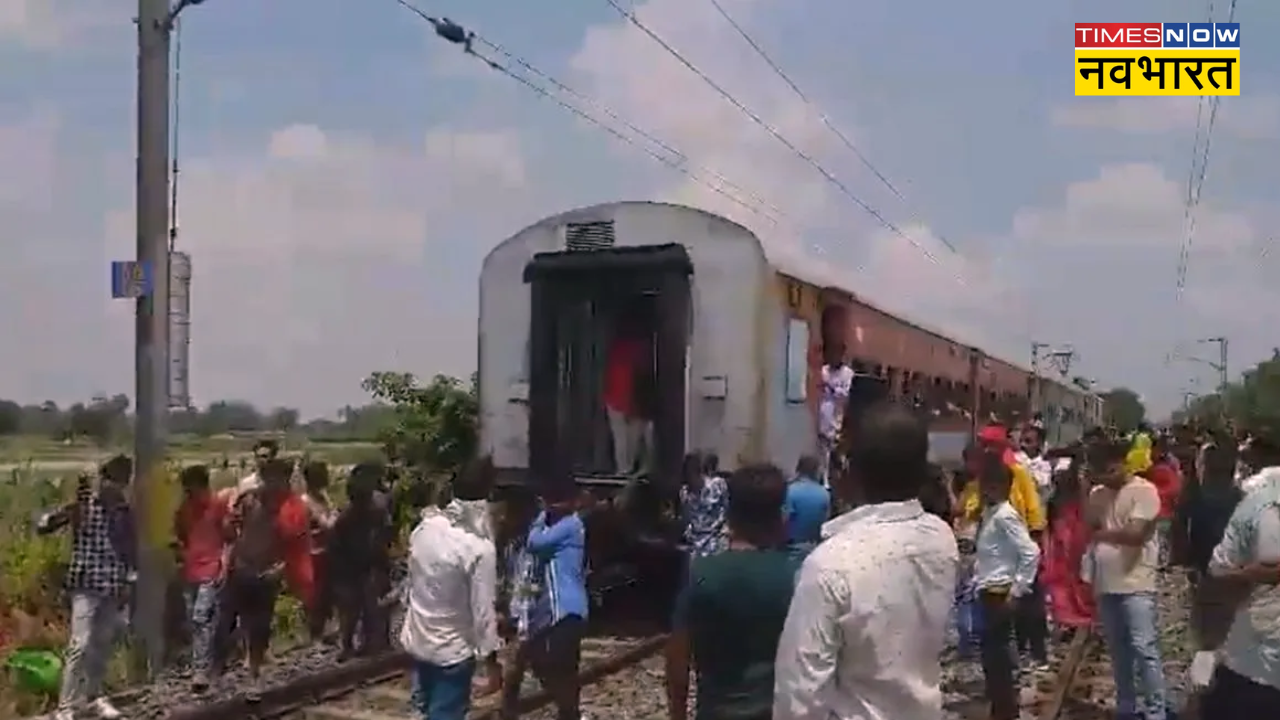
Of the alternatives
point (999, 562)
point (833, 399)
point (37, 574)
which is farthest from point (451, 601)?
point (37, 574)

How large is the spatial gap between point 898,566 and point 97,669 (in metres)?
6.52

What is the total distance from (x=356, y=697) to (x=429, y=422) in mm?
10661

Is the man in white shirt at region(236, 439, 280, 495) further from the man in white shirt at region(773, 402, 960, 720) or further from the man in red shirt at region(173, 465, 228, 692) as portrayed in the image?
the man in white shirt at region(773, 402, 960, 720)

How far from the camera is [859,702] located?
11.2ft

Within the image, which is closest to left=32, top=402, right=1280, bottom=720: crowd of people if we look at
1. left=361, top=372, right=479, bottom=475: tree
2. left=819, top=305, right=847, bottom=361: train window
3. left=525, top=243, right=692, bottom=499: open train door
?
left=525, top=243, right=692, bottom=499: open train door

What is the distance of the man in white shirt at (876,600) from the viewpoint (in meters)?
3.36

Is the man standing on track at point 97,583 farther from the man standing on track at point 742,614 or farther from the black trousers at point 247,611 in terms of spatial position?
the man standing on track at point 742,614

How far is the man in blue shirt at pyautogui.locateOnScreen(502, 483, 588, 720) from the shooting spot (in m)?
7.11

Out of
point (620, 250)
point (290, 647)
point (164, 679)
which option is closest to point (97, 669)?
point (164, 679)

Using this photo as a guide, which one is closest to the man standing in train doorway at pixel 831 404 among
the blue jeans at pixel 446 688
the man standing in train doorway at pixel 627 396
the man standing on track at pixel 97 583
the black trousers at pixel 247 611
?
the man standing in train doorway at pixel 627 396

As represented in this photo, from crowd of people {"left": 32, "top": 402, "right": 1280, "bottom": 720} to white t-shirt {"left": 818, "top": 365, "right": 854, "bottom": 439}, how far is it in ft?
2.08

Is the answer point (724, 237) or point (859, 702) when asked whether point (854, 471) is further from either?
point (724, 237)

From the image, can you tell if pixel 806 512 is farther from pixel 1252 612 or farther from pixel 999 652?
pixel 999 652

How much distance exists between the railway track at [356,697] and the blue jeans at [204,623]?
0.63 m
